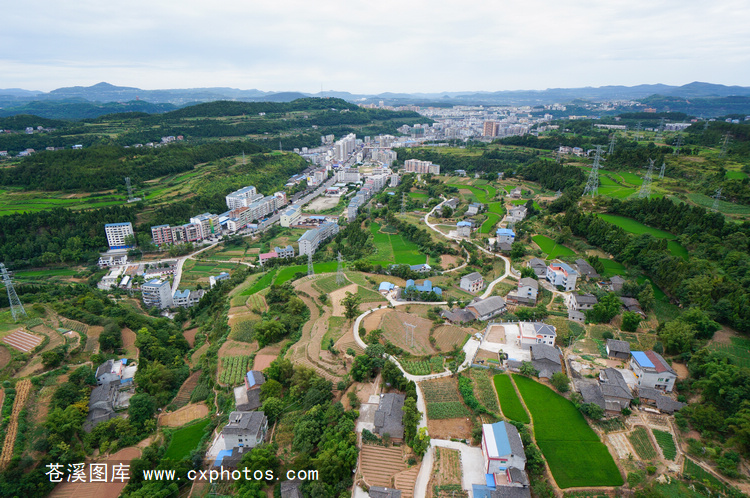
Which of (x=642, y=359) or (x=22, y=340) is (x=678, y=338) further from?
(x=22, y=340)

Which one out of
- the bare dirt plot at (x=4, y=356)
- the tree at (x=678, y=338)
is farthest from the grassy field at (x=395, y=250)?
the bare dirt plot at (x=4, y=356)

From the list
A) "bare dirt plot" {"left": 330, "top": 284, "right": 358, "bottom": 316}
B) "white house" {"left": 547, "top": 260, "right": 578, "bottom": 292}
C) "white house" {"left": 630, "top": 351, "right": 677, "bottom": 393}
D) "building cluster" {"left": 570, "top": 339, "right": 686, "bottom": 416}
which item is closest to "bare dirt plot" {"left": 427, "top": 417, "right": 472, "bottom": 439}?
"building cluster" {"left": 570, "top": 339, "right": 686, "bottom": 416}

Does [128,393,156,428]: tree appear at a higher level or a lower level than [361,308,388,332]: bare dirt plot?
lower

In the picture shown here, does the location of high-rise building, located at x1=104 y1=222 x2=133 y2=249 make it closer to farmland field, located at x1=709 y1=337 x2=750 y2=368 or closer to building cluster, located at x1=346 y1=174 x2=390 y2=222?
building cluster, located at x1=346 y1=174 x2=390 y2=222

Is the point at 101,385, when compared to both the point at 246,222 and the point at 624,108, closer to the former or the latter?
the point at 246,222

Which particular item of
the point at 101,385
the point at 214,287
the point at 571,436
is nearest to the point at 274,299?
the point at 214,287

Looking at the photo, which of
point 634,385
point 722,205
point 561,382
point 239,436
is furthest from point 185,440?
point 722,205
